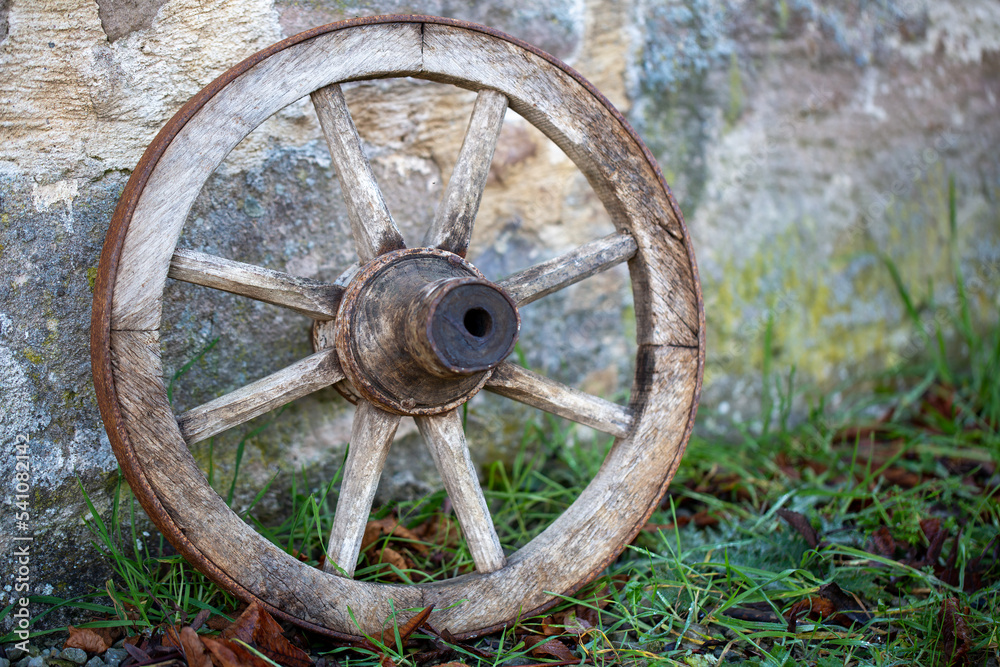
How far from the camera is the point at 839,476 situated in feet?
7.52

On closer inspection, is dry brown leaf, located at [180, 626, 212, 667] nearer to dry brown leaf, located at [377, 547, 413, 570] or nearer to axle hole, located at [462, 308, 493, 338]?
dry brown leaf, located at [377, 547, 413, 570]

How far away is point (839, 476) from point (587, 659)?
1.27 m

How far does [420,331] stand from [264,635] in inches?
24.2

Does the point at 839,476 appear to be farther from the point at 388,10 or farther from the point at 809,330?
the point at 388,10

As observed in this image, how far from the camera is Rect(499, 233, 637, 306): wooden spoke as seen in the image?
158 centimetres

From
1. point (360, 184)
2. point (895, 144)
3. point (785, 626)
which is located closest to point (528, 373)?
point (360, 184)

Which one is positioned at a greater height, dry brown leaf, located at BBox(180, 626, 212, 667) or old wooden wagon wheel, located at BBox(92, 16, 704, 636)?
old wooden wagon wheel, located at BBox(92, 16, 704, 636)

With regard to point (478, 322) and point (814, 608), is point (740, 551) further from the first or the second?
point (478, 322)

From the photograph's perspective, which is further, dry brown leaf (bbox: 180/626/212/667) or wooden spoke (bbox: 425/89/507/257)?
wooden spoke (bbox: 425/89/507/257)

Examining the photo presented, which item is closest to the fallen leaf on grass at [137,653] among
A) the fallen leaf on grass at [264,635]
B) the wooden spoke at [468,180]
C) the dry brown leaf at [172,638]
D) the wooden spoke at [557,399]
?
the dry brown leaf at [172,638]

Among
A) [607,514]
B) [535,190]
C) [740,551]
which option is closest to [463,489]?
[607,514]

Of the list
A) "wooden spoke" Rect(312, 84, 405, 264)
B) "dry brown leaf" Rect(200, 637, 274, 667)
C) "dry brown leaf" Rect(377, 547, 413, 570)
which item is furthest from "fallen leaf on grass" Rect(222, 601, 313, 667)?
"wooden spoke" Rect(312, 84, 405, 264)

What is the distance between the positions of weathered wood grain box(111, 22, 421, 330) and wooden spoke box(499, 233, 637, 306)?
50 cm

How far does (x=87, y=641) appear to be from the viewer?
138cm
